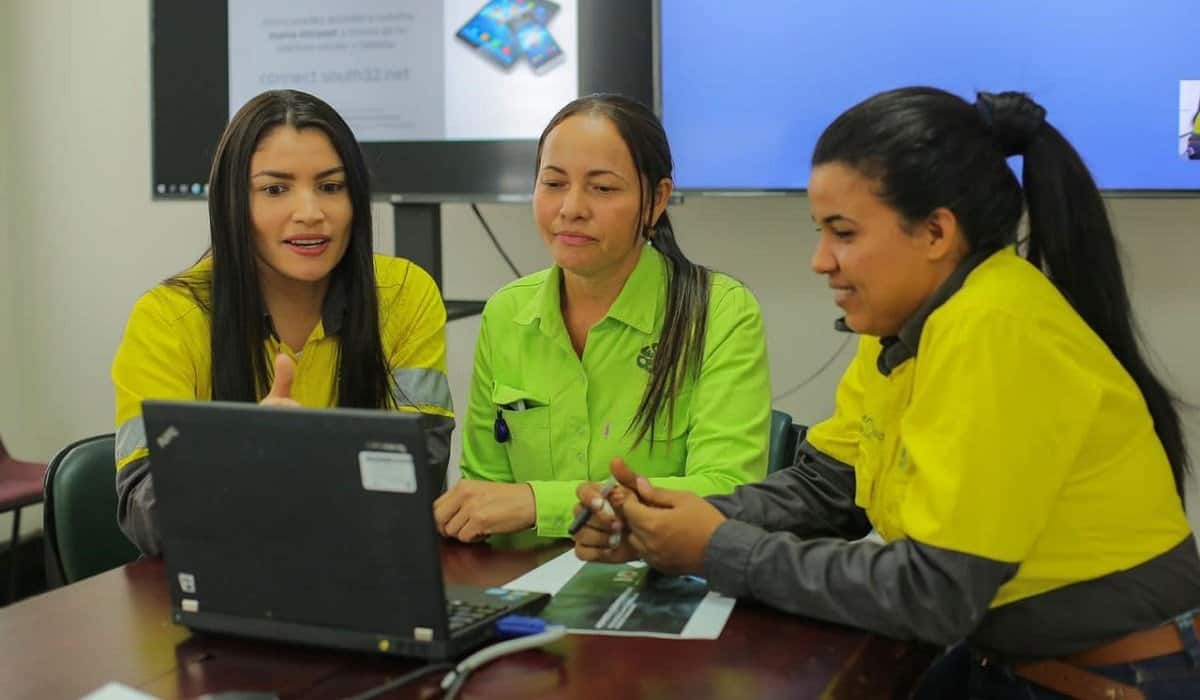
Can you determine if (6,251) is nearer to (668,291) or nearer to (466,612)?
(668,291)

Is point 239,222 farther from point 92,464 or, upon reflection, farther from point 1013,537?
point 1013,537

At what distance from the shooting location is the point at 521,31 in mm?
2936

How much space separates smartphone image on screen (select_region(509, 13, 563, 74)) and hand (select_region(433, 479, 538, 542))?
1.56 meters

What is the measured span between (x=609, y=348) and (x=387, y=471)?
0.85m

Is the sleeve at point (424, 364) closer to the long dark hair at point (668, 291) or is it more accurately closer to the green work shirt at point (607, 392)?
the green work shirt at point (607, 392)

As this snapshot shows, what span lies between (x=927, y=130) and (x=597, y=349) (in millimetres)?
728

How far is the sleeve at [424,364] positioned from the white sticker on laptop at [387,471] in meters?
0.80

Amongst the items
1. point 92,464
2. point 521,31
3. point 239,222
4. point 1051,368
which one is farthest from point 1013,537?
point 521,31

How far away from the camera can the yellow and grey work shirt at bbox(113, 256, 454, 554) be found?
1616 millimetres

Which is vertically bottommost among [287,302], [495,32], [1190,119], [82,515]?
[82,515]

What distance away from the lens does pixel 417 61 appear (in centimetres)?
301

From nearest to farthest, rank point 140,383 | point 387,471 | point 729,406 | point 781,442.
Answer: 1. point 387,471
2. point 140,383
3. point 729,406
4. point 781,442

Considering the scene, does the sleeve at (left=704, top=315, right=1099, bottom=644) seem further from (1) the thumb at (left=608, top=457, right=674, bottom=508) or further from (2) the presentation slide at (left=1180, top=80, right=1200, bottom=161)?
(2) the presentation slide at (left=1180, top=80, right=1200, bottom=161)

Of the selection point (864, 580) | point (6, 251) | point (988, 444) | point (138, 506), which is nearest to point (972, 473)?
point (988, 444)
